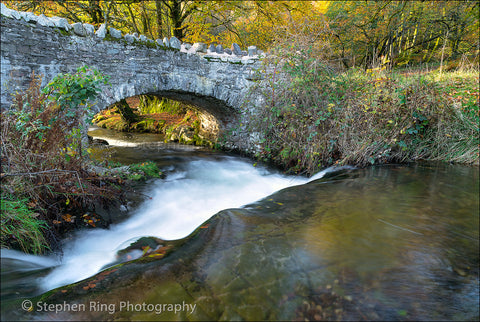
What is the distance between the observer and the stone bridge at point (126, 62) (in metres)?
4.21

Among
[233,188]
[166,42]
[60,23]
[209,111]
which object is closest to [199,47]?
[166,42]

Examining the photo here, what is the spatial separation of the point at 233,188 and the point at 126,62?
3425mm

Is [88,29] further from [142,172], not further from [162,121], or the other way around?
[162,121]

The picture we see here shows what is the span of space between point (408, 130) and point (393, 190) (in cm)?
247

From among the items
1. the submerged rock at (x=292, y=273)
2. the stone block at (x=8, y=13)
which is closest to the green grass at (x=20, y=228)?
the submerged rock at (x=292, y=273)

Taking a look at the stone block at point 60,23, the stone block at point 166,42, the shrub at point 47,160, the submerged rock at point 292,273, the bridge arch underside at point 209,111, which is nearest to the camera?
the submerged rock at point 292,273

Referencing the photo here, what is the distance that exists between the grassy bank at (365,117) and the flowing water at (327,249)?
3.01 ft

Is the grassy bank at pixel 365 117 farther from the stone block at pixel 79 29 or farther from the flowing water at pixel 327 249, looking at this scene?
the stone block at pixel 79 29

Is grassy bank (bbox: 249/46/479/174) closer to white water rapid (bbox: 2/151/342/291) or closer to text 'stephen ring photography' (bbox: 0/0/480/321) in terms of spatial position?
text 'stephen ring photography' (bbox: 0/0/480/321)

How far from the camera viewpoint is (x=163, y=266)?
2.49m

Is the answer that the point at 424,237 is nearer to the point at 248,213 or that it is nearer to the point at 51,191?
the point at 248,213

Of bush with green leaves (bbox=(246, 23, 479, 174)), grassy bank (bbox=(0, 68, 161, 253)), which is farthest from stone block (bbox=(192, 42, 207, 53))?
grassy bank (bbox=(0, 68, 161, 253))

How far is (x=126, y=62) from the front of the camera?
5.56 meters

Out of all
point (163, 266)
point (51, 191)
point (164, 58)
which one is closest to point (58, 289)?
point (163, 266)
